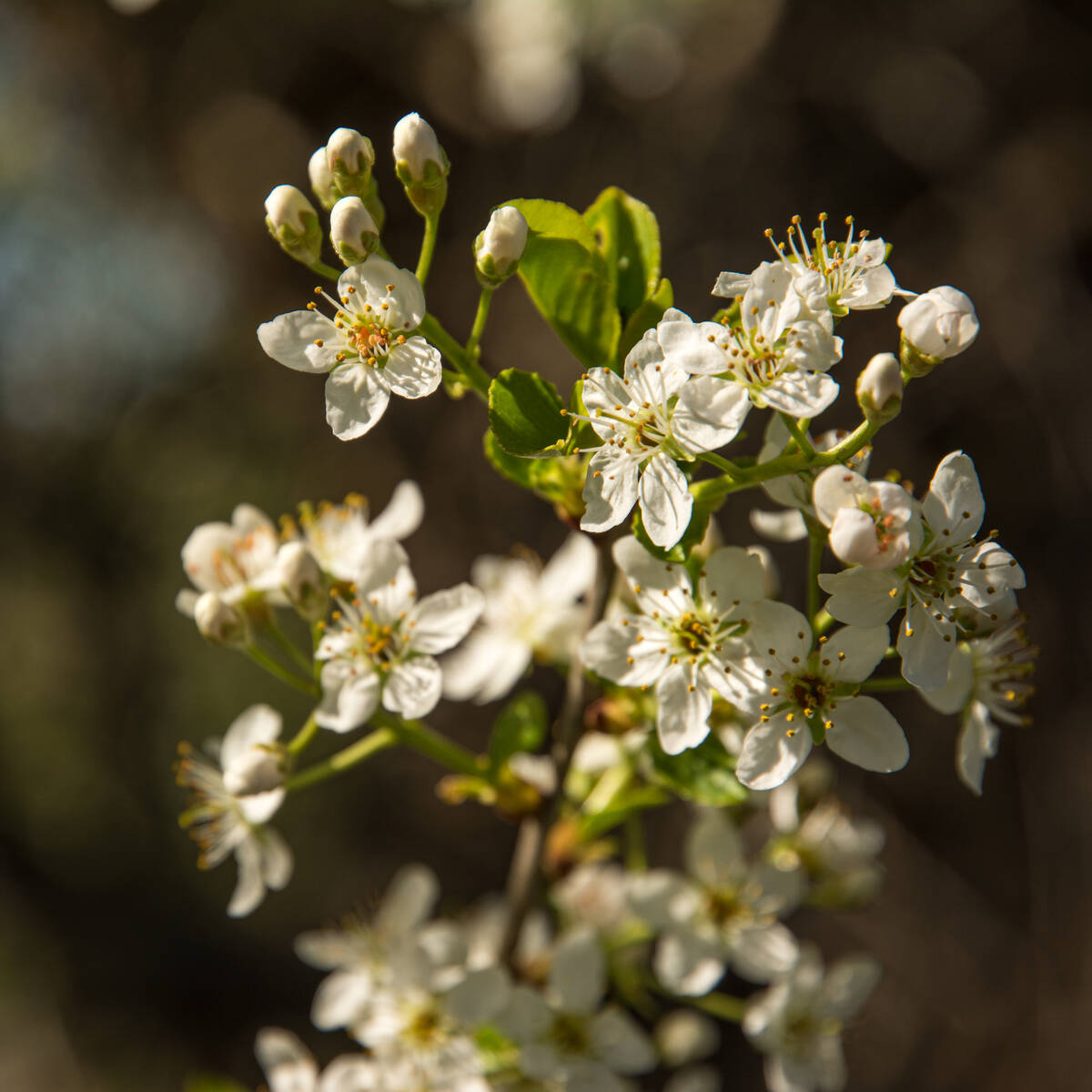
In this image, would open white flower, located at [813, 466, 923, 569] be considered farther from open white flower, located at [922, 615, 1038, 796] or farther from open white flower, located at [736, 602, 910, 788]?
open white flower, located at [922, 615, 1038, 796]

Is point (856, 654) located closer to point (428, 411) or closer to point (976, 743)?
point (976, 743)

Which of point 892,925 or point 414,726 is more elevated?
point 414,726

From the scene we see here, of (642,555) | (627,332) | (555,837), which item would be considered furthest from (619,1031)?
(627,332)

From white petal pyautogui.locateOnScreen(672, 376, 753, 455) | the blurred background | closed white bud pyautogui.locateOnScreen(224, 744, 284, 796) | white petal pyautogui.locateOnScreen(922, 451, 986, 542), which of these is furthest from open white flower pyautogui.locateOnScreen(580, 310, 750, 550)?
the blurred background

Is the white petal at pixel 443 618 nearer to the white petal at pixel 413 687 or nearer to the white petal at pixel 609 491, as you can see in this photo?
the white petal at pixel 413 687

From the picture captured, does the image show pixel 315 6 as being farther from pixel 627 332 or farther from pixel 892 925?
pixel 892 925

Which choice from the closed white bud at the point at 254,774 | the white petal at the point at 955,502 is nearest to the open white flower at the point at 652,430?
the white petal at the point at 955,502
